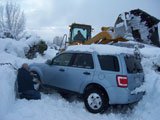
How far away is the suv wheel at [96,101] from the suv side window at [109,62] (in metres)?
0.74

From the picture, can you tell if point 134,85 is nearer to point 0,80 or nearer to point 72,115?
point 72,115

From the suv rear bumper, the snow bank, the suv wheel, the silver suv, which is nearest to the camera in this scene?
the snow bank

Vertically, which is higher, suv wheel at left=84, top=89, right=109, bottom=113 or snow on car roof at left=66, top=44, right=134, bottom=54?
snow on car roof at left=66, top=44, right=134, bottom=54

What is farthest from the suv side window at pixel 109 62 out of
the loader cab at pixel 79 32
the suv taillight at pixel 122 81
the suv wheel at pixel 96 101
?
the loader cab at pixel 79 32

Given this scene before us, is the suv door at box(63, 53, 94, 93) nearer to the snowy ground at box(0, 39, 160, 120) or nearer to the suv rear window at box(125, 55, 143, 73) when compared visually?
the snowy ground at box(0, 39, 160, 120)

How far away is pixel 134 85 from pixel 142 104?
0.76 meters

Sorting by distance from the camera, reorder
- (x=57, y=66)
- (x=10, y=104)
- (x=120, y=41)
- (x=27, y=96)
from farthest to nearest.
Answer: (x=120, y=41) < (x=57, y=66) < (x=27, y=96) < (x=10, y=104)

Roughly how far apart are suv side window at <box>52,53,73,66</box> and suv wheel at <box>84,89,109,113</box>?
151 cm

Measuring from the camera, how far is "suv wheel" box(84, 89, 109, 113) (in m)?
8.38

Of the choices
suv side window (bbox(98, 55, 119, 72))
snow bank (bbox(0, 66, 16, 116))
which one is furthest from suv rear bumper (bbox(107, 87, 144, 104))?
snow bank (bbox(0, 66, 16, 116))

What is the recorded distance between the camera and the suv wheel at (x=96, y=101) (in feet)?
27.5

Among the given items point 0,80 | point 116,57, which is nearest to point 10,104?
point 0,80

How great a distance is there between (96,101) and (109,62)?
122 centimetres

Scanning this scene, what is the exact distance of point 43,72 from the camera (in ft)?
34.3
